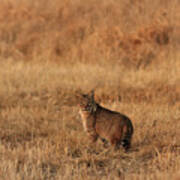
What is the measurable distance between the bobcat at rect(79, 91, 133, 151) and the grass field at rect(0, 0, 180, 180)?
133mm

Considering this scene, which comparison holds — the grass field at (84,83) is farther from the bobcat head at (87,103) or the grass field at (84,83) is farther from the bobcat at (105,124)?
the bobcat head at (87,103)

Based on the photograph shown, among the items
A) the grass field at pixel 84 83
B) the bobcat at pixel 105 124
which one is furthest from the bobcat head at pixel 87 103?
the grass field at pixel 84 83

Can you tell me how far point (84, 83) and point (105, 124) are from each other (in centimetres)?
357

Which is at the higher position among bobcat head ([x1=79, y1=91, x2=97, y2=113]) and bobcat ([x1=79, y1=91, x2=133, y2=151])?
bobcat head ([x1=79, y1=91, x2=97, y2=113])

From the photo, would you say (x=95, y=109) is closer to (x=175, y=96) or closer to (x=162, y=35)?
(x=175, y=96)

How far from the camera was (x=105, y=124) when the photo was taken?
5277mm

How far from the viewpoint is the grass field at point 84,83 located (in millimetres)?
4913

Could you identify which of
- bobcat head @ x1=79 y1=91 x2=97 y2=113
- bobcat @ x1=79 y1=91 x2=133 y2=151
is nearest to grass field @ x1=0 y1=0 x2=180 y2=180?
bobcat @ x1=79 y1=91 x2=133 y2=151

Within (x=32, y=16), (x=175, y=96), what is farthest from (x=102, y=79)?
(x=32, y=16)

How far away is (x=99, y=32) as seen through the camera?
39.9ft

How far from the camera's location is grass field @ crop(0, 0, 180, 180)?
491cm

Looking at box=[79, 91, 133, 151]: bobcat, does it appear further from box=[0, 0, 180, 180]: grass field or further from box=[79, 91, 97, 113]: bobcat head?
box=[0, 0, 180, 180]: grass field

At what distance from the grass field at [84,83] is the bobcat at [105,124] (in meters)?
0.13

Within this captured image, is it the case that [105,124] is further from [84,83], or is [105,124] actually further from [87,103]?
[84,83]
